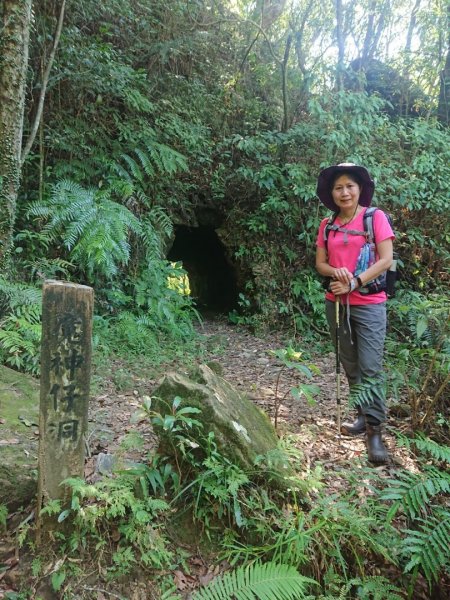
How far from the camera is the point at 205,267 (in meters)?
10.9

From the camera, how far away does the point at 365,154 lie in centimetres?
713

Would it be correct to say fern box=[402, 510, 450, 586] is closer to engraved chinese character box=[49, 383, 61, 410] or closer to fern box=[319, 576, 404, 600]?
fern box=[319, 576, 404, 600]

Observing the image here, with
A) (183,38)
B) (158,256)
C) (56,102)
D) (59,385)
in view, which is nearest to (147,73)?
(183,38)

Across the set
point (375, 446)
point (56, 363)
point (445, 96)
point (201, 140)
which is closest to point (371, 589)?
point (375, 446)

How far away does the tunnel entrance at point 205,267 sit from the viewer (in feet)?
32.0

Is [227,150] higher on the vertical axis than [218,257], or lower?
higher

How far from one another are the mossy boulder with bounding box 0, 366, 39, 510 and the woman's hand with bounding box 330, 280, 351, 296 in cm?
247

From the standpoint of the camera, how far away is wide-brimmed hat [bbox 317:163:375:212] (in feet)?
10.8

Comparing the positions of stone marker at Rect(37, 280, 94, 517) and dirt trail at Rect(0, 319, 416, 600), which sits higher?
stone marker at Rect(37, 280, 94, 517)

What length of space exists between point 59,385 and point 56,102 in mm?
5118

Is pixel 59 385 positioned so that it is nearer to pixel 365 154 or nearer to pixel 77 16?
pixel 77 16

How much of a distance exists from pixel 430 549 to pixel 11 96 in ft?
17.1

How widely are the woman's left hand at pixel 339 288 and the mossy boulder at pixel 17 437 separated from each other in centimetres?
247

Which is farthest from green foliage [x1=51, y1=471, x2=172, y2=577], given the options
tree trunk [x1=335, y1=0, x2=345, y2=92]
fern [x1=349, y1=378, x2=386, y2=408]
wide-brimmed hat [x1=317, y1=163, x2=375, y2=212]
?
tree trunk [x1=335, y1=0, x2=345, y2=92]
